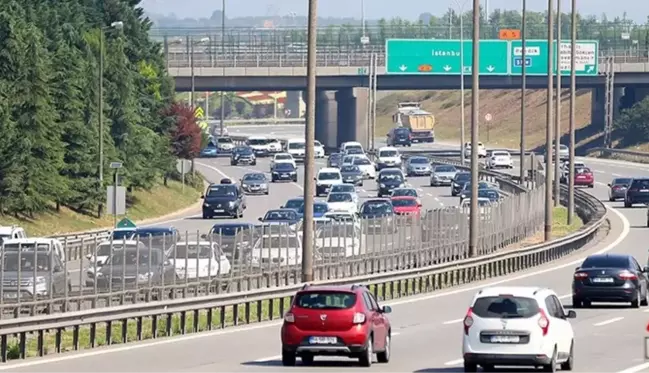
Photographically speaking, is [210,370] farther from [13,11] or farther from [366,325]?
[13,11]

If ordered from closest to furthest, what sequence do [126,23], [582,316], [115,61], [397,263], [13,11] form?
[582,316], [397,263], [13,11], [115,61], [126,23]

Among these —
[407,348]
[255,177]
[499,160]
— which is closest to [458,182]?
[255,177]

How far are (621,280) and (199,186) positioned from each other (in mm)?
65205

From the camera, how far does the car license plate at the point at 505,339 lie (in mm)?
26503

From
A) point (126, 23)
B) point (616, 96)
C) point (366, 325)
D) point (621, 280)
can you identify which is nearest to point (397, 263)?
point (621, 280)

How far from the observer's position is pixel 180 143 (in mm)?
107375

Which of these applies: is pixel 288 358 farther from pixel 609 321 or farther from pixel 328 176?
pixel 328 176

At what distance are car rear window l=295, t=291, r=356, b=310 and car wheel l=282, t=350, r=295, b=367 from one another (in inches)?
29.4

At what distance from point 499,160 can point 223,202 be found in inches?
1885

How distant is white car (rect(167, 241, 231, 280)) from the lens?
4003cm

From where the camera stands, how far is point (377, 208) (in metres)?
75.2

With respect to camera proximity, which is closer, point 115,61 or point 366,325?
point 366,325

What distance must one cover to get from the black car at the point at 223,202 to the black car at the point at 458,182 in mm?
19106

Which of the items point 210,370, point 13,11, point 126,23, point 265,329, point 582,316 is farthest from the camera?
point 126,23
